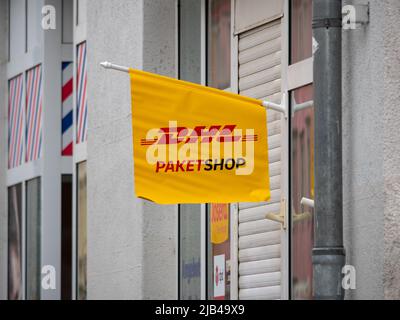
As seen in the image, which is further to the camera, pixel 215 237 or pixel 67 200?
pixel 67 200

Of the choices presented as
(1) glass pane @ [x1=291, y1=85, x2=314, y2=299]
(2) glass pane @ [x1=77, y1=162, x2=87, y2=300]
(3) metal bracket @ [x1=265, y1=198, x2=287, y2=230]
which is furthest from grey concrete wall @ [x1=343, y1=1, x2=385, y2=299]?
(2) glass pane @ [x1=77, y1=162, x2=87, y2=300]

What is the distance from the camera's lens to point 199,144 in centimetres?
1038

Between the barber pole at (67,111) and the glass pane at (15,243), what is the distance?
1735 mm

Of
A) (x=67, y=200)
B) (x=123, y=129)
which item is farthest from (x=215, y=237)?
(x=67, y=200)

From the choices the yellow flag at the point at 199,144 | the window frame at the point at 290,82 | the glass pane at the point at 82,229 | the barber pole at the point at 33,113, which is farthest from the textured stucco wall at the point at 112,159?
the yellow flag at the point at 199,144

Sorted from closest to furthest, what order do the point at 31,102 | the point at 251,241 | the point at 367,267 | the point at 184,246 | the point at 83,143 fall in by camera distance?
the point at 367,267 → the point at 251,241 → the point at 184,246 → the point at 83,143 → the point at 31,102

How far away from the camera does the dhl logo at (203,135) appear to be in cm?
1030

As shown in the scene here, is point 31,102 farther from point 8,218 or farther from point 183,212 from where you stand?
point 183,212

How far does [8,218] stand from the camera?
20594mm

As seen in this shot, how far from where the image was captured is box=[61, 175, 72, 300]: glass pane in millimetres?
18422

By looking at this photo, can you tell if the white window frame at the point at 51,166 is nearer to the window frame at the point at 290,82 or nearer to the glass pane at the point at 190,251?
the glass pane at the point at 190,251
